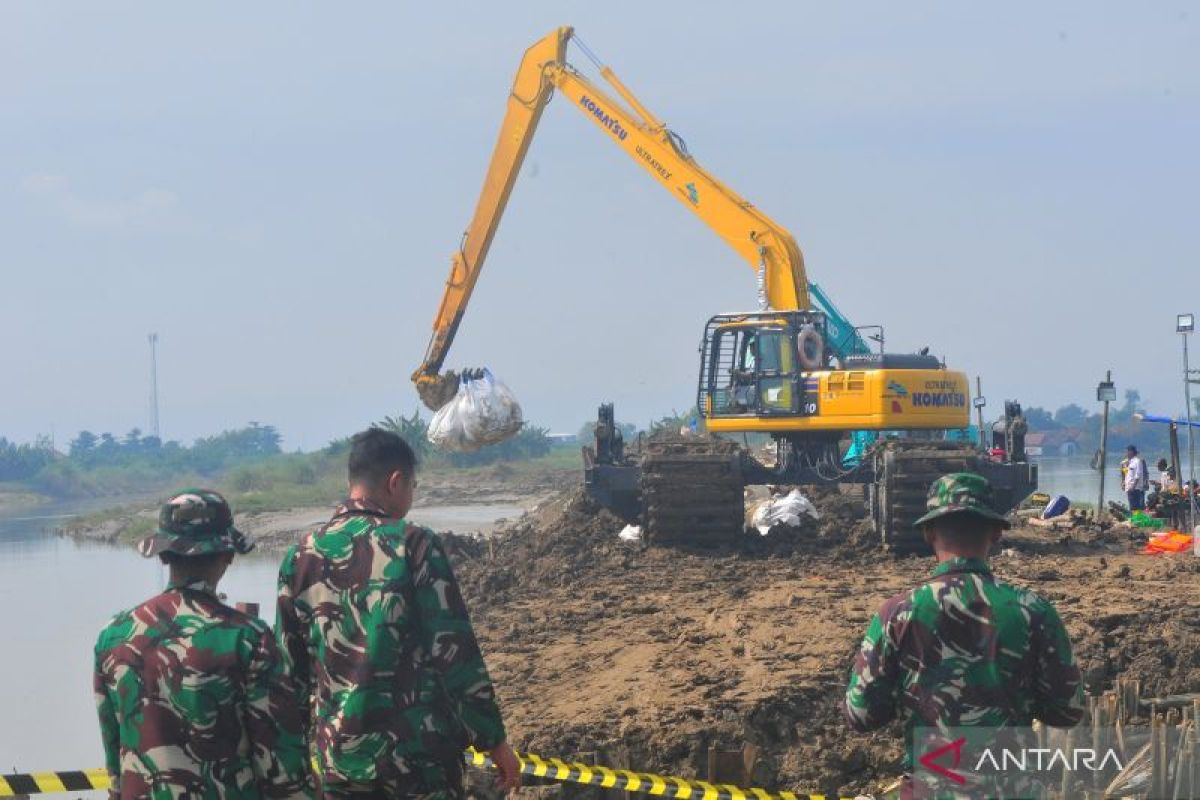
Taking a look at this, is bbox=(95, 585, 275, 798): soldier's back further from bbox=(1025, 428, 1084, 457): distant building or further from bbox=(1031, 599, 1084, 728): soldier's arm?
bbox=(1025, 428, 1084, 457): distant building

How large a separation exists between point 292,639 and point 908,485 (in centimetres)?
1307

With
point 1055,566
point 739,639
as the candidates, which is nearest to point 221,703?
point 739,639

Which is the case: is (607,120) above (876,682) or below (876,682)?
above

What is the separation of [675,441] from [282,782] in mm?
14878

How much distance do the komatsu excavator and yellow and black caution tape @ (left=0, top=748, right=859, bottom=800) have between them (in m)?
9.55

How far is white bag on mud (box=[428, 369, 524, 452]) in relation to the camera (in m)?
23.2

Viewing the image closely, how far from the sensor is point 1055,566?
16.0m

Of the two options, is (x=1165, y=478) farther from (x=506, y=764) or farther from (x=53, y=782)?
(x=506, y=764)

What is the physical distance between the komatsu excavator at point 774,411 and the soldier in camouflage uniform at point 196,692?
42.5 ft

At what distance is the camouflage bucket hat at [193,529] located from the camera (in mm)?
4938

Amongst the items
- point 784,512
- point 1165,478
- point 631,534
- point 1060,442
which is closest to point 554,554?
point 631,534

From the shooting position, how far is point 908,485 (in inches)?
691

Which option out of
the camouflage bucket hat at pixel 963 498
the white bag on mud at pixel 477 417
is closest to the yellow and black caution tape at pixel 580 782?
the camouflage bucket hat at pixel 963 498

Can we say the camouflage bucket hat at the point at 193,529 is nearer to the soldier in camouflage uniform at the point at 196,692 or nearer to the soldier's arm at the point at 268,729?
the soldier in camouflage uniform at the point at 196,692
